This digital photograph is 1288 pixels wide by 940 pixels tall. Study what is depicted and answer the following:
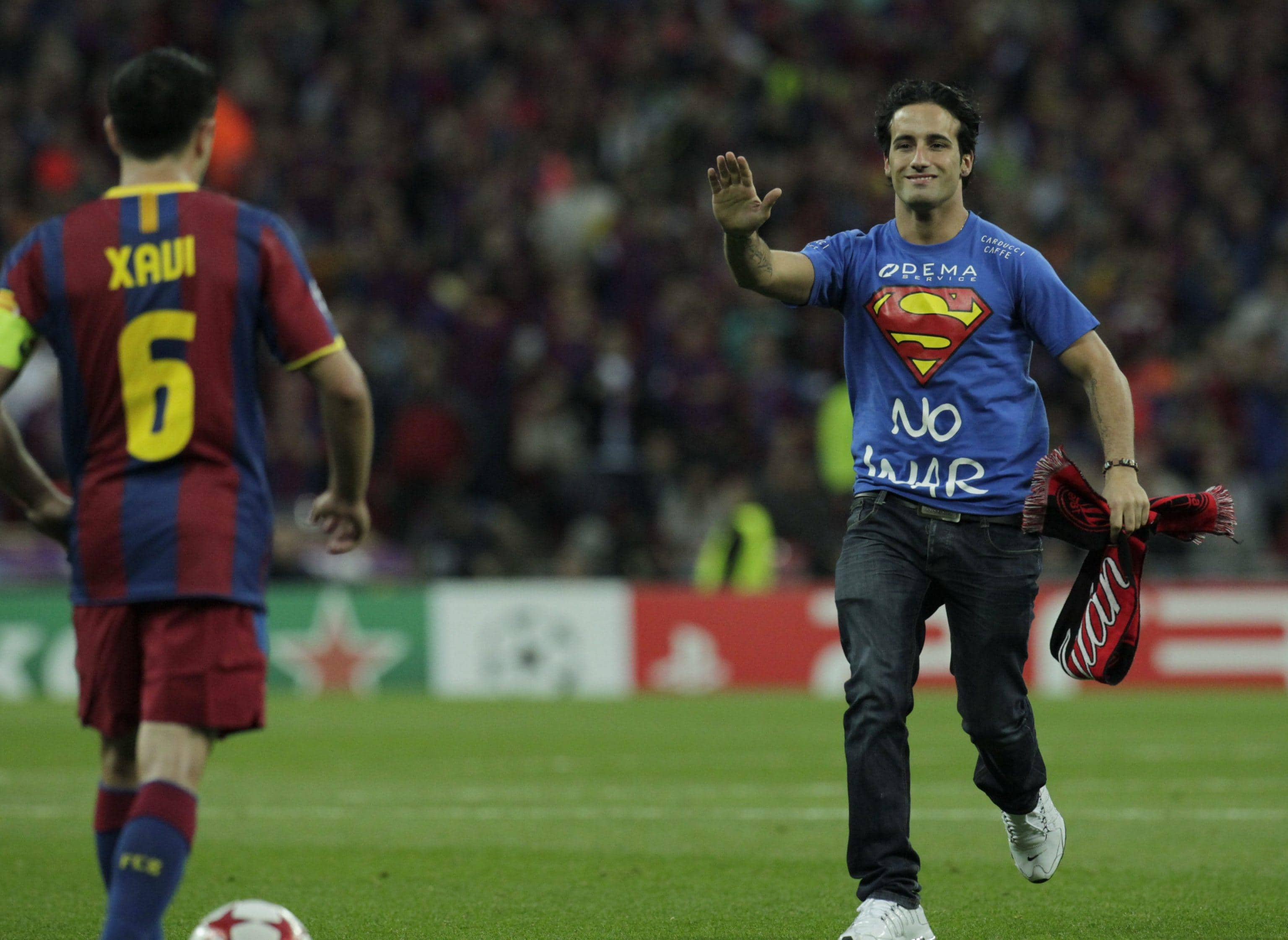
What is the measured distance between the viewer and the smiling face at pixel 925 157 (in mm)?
5449

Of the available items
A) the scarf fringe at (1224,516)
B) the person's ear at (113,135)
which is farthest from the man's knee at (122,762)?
the scarf fringe at (1224,516)

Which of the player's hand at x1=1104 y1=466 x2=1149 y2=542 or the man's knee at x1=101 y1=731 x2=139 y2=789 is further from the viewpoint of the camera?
the player's hand at x1=1104 y1=466 x2=1149 y2=542

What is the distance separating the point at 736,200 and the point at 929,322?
650mm

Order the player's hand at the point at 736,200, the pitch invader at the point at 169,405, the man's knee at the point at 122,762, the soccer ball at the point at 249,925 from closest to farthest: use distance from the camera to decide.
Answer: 1. the pitch invader at the point at 169,405
2. the soccer ball at the point at 249,925
3. the man's knee at the point at 122,762
4. the player's hand at the point at 736,200

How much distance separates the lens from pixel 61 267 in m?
4.20

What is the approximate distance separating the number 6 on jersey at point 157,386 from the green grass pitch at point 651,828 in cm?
191

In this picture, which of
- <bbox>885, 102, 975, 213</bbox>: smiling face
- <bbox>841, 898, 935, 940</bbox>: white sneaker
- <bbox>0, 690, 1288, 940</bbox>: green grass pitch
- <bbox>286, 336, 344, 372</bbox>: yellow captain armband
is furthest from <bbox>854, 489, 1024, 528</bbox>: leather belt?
<bbox>286, 336, 344, 372</bbox>: yellow captain armband

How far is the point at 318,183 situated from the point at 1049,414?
7231mm

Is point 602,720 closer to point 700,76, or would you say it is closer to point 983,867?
point 983,867

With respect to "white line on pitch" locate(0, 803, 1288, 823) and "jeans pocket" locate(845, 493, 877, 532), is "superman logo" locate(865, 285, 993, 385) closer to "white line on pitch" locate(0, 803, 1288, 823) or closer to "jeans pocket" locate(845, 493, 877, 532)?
"jeans pocket" locate(845, 493, 877, 532)

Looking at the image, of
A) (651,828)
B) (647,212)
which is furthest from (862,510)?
(647,212)

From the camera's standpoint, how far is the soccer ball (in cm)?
425

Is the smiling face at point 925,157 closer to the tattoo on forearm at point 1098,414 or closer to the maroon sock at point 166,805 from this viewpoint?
the tattoo on forearm at point 1098,414

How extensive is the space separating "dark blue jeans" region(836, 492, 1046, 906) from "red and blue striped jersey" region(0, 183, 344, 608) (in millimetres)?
1783
